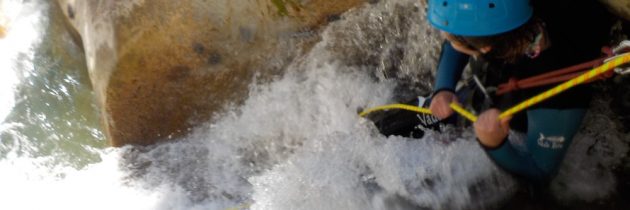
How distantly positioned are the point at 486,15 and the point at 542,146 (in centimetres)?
58

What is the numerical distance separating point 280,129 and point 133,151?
952 millimetres

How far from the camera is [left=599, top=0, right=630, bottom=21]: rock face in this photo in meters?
1.87

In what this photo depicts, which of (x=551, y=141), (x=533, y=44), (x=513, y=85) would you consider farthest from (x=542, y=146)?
(x=533, y=44)

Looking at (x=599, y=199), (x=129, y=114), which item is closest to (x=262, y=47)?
(x=129, y=114)

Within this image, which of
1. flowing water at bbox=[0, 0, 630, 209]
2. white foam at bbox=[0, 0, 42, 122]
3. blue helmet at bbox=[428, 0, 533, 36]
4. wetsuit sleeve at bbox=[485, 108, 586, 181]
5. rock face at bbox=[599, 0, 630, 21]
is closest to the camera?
blue helmet at bbox=[428, 0, 533, 36]

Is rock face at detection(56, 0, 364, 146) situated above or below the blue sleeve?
above

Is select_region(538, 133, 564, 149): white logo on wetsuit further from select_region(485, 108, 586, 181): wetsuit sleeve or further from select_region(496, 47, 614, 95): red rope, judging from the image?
select_region(496, 47, 614, 95): red rope

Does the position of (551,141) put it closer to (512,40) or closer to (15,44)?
(512,40)

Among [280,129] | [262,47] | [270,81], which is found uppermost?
[262,47]

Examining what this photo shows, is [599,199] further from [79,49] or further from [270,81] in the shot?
[79,49]

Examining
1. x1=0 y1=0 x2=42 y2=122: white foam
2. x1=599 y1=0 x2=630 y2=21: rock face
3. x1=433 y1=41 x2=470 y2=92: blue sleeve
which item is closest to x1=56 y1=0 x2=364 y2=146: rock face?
x1=433 y1=41 x2=470 y2=92: blue sleeve

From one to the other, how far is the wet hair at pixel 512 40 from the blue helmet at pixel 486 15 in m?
0.03

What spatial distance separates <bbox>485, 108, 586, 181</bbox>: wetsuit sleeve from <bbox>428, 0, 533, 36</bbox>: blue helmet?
1.14 feet

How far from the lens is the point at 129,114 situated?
9.23ft
